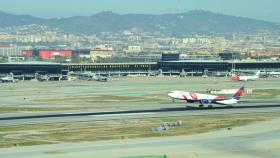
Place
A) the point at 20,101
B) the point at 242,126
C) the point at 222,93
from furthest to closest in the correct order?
the point at 222,93 → the point at 20,101 → the point at 242,126

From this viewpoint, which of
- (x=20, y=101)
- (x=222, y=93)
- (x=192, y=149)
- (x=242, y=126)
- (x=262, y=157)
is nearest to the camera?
(x=262, y=157)

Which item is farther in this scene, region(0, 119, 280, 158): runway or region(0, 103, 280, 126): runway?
region(0, 103, 280, 126): runway

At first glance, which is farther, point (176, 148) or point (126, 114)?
point (126, 114)

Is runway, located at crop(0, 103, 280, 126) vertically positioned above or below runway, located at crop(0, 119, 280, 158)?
above

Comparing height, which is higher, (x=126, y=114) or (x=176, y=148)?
(x=126, y=114)

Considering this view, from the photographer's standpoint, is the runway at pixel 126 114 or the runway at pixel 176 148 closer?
the runway at pixel 176 148

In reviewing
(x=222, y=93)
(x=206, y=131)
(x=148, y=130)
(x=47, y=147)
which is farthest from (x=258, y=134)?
(x=222, y=93)

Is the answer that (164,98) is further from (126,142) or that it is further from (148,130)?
(126,142)

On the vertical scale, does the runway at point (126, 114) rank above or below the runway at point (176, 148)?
above
